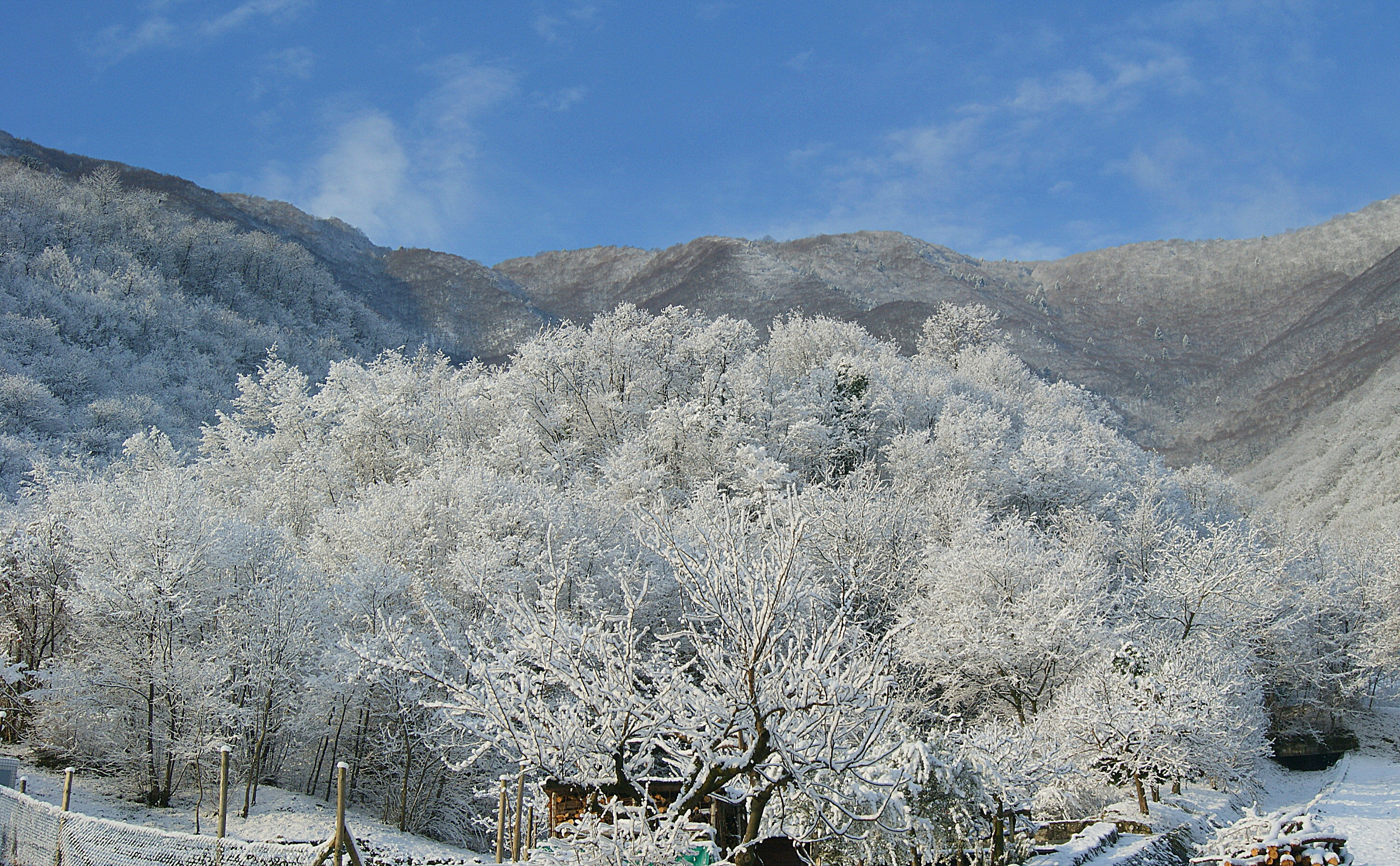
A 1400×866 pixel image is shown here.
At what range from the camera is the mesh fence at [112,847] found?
9312mm

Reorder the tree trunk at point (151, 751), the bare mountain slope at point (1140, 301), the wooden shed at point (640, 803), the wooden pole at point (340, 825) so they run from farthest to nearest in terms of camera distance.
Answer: the bare mountain slope at point (1140, 301), the tree trunk at point (151, 751), the wooden pole at point (340, 825), the wooden shed at point (640, 803)

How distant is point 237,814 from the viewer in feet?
67.5

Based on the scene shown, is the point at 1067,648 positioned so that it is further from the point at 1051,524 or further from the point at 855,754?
the point at 855,754

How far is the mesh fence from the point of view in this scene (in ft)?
30.6

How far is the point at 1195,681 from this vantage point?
886 inches

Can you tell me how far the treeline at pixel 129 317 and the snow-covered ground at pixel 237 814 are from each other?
35.1 metres

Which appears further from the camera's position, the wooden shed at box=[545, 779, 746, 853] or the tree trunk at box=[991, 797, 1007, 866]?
the tree trunk at box=[991, 797, 1007, 866]

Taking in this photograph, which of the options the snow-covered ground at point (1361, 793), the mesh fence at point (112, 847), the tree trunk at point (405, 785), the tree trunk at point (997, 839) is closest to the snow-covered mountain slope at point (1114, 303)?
the snow-covered ground at point (1361, 793)

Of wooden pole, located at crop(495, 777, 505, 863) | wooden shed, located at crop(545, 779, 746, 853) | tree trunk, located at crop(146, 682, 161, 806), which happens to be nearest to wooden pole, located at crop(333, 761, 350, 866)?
wooden shed, located at crop(545, 779, 746, 853)

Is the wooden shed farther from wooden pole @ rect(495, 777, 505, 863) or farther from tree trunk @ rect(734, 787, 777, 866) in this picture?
wooden pole @ rect(495, 777, 505, 863)

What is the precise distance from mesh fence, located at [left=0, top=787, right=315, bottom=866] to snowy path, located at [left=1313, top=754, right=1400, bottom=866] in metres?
17.2

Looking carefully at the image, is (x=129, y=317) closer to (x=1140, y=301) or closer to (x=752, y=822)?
(x=752, y=822)

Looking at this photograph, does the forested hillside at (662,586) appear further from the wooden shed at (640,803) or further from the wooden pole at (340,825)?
the wooden pole at (340,825)

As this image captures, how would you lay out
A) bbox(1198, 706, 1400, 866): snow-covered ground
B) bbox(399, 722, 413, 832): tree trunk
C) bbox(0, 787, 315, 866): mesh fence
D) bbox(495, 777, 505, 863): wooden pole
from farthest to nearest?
bbox(399, 722, 413, 832): tree trunk
bbox(1198, 706, 1400, 866): snow-covered ground
bbox(495, 777, 505, 863): wooden pole
bbox(0, 787, 315, 866): mesh fence
